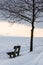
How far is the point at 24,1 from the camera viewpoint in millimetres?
15031

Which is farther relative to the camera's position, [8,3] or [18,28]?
[18,28]

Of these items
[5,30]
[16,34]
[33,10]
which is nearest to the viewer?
[33,10]

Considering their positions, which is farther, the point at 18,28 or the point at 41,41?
the point at 18,28

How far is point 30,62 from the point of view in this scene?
820 centimetres

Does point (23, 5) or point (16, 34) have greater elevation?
point (23, 5)

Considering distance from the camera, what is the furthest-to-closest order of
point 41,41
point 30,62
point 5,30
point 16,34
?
point 5,30 → point 16,34 → point 41,41 → point 30,62

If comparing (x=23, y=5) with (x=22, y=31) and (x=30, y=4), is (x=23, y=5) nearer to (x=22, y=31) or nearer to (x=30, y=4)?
(x=30, y=4)

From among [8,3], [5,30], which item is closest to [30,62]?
[8,3]

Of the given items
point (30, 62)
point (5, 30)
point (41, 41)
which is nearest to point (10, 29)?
Result: point (5, 30)

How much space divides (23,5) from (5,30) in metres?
14.5

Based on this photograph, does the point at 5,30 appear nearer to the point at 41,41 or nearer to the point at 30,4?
the point at 41,41

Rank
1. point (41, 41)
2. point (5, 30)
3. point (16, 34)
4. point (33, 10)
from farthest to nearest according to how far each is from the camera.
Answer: point (5, 30) < point (16, 34) < point (41, 41) < point (33, 10)

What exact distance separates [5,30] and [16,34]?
8.22 feet

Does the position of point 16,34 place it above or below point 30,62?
below
